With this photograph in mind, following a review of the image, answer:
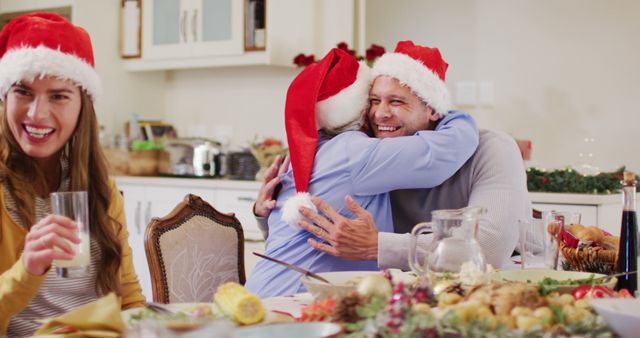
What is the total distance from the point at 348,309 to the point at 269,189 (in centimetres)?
124

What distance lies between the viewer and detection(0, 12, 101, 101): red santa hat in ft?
6.16

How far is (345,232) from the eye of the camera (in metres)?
2.10

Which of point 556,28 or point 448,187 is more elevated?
point 556,28

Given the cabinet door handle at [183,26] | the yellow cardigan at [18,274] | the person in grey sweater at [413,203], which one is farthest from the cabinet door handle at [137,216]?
the yellow cardigan at [18,274]

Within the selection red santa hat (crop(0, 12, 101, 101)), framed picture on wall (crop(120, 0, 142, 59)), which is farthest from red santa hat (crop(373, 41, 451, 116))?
framed picture on wall (crop(120, 0, 142, 59))

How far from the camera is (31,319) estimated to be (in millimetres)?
1799

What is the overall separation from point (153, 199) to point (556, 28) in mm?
2359

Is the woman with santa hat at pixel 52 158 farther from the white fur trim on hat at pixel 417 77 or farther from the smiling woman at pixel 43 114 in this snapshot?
the white fur trim on hat at pixel 417 77

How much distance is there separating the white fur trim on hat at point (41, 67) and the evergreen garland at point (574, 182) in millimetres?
2244

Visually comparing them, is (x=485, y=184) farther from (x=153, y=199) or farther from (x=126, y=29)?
(x=126, y=29)


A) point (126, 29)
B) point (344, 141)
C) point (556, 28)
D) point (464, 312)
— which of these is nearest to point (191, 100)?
point (126, 29)

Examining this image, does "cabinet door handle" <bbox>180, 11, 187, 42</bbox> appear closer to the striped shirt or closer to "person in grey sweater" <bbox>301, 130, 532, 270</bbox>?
"person in grey sweater" <bbox>301, 130, 532, 270</bbox>

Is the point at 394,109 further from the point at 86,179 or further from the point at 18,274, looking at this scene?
the point at 18,274

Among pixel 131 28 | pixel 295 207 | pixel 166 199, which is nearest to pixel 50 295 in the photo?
pixel 295 207
